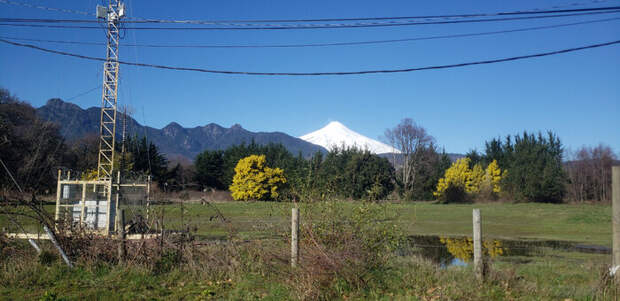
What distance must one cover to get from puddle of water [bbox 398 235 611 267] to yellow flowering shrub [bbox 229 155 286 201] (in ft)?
126

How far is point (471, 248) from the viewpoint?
1789cm

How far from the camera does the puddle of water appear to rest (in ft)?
50.6

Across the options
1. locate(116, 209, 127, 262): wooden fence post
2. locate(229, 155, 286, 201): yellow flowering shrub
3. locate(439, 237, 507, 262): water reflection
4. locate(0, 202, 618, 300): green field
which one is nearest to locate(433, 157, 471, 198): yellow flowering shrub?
locate(229, 155, 286, 201): yellow flowering shrub

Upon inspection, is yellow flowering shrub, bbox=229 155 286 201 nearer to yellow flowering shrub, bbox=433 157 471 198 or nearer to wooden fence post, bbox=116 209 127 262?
yellow flowering shrub, bbox=433 157 471 198

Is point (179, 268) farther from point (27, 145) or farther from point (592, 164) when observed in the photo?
point (592, 164)

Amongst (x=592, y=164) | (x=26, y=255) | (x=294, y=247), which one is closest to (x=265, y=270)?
(x=294, y=247)

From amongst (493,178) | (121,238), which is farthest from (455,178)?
(121,238)

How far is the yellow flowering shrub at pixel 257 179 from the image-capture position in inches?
2304

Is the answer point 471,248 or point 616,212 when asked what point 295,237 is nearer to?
point 616,212

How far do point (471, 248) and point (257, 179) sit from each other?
140ft

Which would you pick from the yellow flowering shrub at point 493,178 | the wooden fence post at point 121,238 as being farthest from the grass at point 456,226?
the yellow flowering shrub at point 493,178

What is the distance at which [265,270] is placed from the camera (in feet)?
28.1

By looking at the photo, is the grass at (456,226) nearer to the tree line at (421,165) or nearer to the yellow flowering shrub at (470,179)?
the tree line at (421,165)

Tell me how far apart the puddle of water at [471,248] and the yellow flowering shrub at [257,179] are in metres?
38.4
